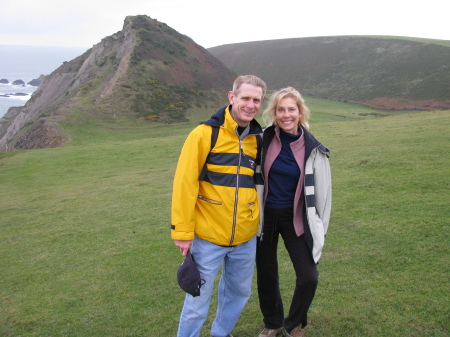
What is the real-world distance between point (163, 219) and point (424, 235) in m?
5.64

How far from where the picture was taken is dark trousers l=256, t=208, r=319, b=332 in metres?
3.88

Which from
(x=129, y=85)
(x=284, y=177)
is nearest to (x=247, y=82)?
(x=284, y=177)

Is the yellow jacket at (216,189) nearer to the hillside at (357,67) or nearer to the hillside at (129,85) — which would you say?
the hillside at (129,85)

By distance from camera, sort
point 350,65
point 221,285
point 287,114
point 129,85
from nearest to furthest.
Answer: point 287,114, point 221,285, point 129,85, point 350,65

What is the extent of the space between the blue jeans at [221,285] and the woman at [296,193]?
0.33 meters

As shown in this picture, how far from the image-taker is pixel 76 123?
33125 mm

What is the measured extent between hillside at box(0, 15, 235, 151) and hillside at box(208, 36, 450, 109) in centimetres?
2663

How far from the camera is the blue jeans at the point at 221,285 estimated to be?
3770 mm

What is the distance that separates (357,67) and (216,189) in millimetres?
86384

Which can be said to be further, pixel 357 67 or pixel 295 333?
pixel 357 67

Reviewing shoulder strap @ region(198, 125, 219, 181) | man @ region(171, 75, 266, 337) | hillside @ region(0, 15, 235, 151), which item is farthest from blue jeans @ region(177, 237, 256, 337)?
hillside @ region(0, 15, 235, 151)

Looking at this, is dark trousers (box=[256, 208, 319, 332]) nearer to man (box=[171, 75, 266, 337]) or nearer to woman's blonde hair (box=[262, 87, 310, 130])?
man (box=[171, 75, 266, 337])

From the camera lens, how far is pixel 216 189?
370 centimetres

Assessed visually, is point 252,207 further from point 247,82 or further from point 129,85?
point 129,85
